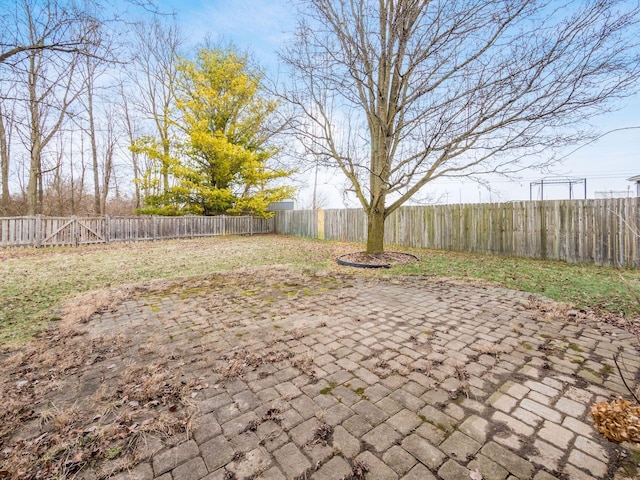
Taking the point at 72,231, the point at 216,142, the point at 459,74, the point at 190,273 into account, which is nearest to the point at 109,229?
the point at 72,231

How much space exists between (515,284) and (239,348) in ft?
16.0

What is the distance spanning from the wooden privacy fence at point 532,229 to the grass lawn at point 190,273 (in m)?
0.49

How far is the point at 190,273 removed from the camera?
6.16m

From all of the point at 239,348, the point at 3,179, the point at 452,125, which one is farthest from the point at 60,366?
the point at 3,179

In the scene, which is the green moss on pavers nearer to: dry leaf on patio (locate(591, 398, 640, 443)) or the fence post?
dry leaf on patio (locate(591, 398, 640, 443))

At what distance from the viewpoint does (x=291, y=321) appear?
11.1 ft

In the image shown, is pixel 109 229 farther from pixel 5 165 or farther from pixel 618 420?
pixel 618 420

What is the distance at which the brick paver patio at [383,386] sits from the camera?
147 centimetres

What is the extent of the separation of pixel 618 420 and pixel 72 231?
1448 cm

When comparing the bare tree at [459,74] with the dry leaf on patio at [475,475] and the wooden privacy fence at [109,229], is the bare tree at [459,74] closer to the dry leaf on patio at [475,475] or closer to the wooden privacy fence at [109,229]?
the dry leaf on patio at [475,475]

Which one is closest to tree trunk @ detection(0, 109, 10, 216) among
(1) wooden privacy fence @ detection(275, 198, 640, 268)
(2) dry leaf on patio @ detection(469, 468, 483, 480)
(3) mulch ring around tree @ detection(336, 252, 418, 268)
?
(3) mulch ring around tree @ detection(336, 252, 418, 268)

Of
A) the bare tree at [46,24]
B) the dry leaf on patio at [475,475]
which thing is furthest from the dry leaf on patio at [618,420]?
the bare tree at [46,24]

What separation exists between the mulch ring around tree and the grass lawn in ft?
0.95

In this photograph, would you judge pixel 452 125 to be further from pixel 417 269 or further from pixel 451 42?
pixel 417 269
